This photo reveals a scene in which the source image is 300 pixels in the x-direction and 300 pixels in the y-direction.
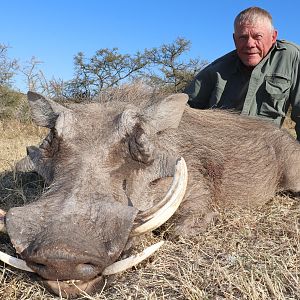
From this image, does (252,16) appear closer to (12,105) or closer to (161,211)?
(161,211)

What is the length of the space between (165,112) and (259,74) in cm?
200

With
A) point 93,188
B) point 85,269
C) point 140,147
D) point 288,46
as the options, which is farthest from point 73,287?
point 288,46

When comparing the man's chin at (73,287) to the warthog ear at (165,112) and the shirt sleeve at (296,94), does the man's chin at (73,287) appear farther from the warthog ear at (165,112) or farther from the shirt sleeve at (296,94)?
the shirt sleeve at (296,94)

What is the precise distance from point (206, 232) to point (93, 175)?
3.40 ft

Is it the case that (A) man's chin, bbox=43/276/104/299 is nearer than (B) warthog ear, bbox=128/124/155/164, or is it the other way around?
(A) man's chin, bbox=43/276/104/299

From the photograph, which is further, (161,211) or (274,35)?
Answer: (274,35)

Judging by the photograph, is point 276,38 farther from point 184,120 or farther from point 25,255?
point 25,255

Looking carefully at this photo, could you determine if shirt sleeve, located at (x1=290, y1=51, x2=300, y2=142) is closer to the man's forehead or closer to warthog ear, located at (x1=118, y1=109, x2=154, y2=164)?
the man's forehead

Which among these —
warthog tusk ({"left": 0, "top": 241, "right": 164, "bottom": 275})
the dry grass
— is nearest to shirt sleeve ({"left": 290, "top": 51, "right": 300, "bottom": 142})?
the dry grass

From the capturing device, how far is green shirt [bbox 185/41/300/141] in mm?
4789

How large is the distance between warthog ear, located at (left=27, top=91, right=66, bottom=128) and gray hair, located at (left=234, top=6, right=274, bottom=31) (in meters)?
2.63

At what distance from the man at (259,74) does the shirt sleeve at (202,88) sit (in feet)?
0.33

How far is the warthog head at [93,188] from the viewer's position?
1913 millimetres

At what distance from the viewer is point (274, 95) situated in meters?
4.73
